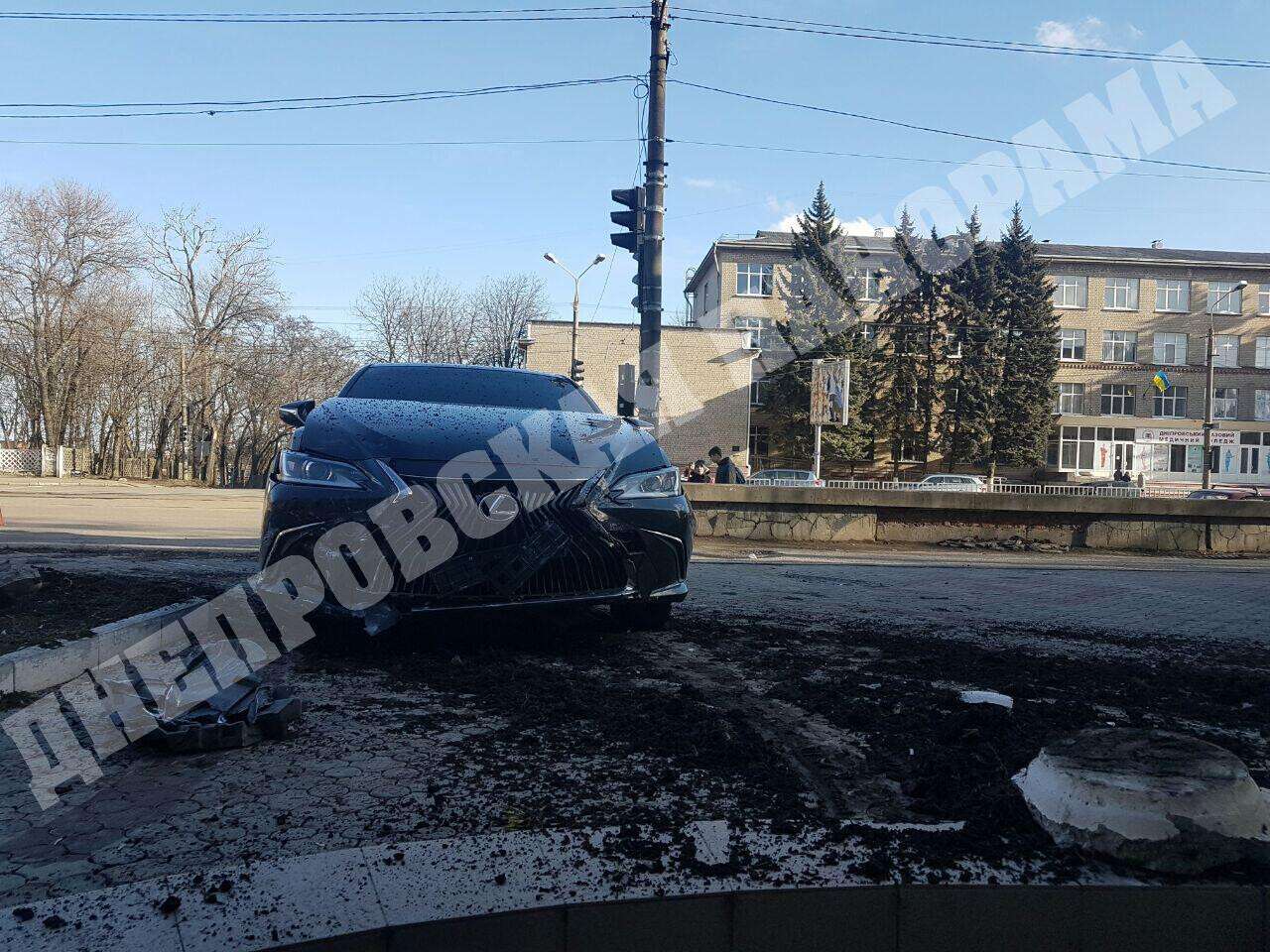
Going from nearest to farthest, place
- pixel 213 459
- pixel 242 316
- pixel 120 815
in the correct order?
1. pixel 120 815
2. pixel 242 316
3. pixel 213 459

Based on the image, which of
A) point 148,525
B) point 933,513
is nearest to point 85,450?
point 148,525

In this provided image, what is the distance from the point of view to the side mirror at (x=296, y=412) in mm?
4770

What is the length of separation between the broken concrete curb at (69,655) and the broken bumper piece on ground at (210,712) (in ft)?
0.60

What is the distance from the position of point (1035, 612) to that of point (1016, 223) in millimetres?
50251

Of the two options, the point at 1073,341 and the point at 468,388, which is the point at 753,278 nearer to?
the point at 1073,341

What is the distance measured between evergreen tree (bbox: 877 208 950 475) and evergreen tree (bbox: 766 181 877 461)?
133 centimetres

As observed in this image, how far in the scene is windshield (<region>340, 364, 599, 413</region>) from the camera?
5138 millimetres

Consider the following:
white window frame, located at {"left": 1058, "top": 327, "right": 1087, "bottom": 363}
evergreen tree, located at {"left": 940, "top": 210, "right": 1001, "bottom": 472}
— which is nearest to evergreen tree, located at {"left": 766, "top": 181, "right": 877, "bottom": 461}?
evergreen tree, located at {"left": 940, "top": 210, "right": 1001, "bottom": 472}

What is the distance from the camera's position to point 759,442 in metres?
52.3

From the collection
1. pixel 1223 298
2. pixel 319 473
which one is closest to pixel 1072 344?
pixel 1223 298

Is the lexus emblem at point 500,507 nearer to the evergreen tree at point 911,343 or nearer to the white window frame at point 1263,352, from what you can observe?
the evergreen tree at point 911,343

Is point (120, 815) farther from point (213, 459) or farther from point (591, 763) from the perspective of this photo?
point (213, 459)

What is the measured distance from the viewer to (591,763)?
8.65ft

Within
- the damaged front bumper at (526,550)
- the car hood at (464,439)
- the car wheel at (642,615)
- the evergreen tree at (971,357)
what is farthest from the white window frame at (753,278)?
the damaged front bumper at (526,550)
